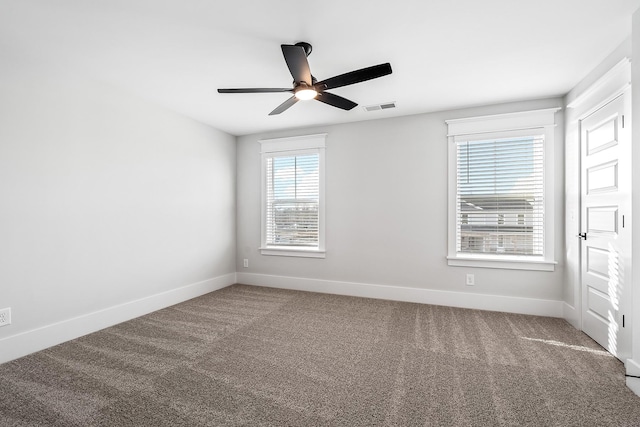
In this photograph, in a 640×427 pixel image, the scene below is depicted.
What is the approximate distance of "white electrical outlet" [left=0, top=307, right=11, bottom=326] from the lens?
241 cm

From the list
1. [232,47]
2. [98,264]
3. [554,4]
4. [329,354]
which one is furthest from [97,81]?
[554,4]

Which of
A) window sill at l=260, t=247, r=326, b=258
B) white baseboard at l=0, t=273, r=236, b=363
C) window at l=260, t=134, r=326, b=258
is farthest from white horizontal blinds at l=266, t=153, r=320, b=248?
white baseboard at l=0, t=273, r=236, b=363

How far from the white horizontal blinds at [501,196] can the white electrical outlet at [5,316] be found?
4631 mm

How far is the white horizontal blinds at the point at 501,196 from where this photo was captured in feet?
11.7

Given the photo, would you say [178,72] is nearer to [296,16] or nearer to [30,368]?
[296,16]

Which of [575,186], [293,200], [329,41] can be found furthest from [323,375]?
[575,186]

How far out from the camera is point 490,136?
145 inches

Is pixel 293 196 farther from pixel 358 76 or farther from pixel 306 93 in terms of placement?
pixel 358 76

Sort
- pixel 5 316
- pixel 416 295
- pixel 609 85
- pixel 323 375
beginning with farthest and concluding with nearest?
1. pixel 416 295
2. pixel 609 85
3. pixel 5 316
4. pixel 323 375

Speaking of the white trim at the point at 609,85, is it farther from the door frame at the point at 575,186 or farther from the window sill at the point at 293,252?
the window sill at the point at 293,252

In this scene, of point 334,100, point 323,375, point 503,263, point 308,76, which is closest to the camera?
point 323,375

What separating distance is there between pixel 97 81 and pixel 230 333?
2.94 meters

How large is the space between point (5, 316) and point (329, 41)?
11.4ft

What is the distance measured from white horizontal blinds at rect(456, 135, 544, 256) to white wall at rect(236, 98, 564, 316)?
0.68 ft
